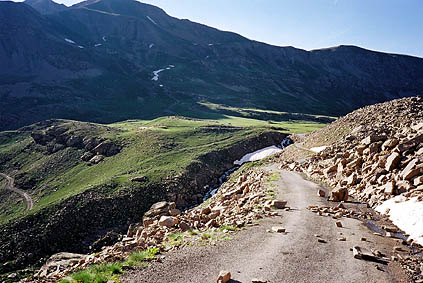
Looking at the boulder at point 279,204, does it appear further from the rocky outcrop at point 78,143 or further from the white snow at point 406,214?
the rocky outcrop at point 78,143

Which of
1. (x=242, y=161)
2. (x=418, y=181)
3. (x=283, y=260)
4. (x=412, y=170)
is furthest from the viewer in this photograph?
(x=242, y=161)

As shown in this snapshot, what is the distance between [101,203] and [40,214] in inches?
325

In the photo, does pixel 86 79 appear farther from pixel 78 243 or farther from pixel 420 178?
pixel 420 178

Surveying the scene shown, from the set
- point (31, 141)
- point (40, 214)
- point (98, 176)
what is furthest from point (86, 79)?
point (40, 214)

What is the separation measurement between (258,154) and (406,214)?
4621 cm

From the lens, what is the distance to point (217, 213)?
20641 millimetres

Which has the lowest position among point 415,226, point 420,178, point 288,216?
point 288,216

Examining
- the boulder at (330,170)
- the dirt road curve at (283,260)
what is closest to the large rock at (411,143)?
the boulder at (330,170)

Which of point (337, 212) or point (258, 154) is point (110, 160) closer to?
point (258, 154)

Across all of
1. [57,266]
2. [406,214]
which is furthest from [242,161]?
[57,266]

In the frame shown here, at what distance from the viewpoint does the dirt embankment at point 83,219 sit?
34.6m

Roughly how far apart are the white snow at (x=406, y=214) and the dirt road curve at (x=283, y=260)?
179cm

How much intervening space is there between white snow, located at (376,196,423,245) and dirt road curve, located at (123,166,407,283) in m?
1.79

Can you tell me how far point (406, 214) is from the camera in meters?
17.0
